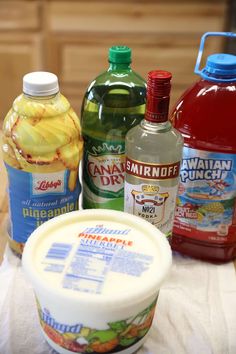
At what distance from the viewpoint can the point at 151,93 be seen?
2.11 ft

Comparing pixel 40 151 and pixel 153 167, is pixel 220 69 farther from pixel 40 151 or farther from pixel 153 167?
pixel 40 151

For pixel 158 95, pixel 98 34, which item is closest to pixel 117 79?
pixel 158 95

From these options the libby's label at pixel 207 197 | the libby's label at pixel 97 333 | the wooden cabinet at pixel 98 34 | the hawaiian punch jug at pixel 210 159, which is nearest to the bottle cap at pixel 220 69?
the hawaiian punch jug at pixel 210 159

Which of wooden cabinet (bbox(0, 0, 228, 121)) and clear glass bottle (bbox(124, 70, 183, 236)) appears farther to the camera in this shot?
wooden cabinet (bbox(0, 0, 228, 121))

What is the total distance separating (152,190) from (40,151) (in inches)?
6.6

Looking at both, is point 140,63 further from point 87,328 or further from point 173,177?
point 87,328

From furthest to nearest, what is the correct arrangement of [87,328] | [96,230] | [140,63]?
[140,63]
[96,230]
[87,328]

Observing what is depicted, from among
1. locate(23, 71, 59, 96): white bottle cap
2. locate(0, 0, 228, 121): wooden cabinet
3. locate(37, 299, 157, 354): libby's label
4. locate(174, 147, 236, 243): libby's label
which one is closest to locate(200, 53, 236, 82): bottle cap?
locate(174, 147, 236, 243): libby's label

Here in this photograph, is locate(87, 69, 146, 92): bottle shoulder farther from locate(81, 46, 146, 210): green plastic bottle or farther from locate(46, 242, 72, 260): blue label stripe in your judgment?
locate(46, 242, 72, 260): blue label stripe

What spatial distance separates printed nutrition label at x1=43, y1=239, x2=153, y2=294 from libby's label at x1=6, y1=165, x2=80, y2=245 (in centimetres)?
9

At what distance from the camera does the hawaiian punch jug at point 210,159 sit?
0.70 m

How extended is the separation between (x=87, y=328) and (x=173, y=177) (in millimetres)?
244

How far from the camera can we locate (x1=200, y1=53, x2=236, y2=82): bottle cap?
68 centimetres

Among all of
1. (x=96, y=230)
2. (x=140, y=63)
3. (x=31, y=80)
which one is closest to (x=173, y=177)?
(x=96, y=230)
